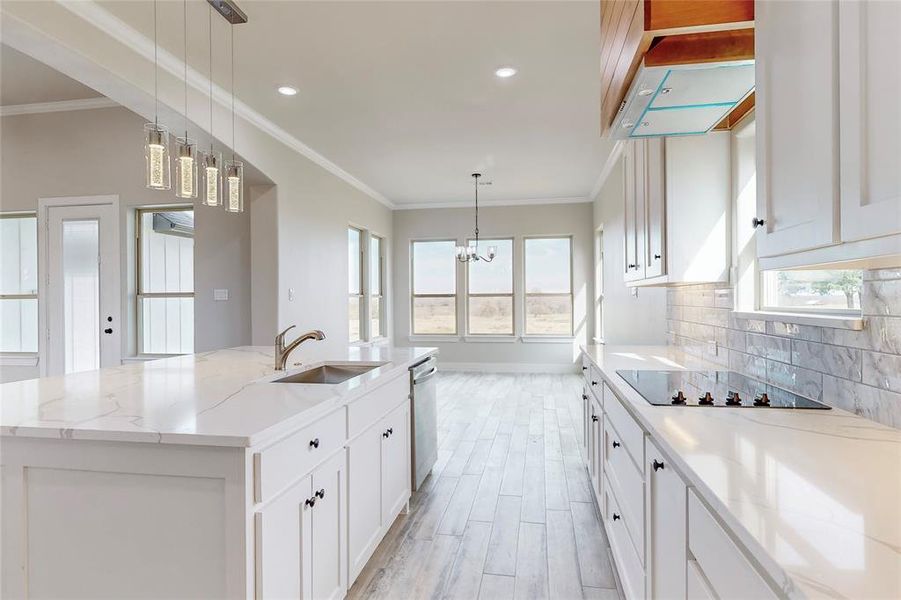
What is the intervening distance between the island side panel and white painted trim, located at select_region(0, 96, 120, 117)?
430cm

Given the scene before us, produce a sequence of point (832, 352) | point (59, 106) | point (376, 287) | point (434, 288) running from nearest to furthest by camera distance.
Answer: point (832, 352) → point (59, 106) → point (376, 287) → point (434, 288)

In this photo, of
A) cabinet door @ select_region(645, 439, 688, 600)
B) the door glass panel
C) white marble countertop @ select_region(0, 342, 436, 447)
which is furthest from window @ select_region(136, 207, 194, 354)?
cabinet door @ select_region(645, 439, 688, 600)

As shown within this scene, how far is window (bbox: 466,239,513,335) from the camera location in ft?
A: 25.8

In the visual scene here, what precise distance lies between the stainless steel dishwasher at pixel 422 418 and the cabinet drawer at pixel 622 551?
3.79 feet

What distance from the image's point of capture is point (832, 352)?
1.52 meters

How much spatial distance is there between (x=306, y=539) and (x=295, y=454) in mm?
322

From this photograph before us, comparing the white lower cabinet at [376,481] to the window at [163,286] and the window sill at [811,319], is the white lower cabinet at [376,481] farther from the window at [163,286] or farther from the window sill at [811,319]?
the window at [163,286]

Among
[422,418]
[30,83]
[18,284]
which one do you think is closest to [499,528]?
[422,418]

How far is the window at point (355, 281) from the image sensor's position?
668cm

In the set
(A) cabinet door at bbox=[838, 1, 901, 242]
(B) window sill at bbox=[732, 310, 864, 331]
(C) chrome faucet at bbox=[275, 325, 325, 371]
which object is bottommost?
(C) chrome faucet at bbox=[275, 325, 325, 371]

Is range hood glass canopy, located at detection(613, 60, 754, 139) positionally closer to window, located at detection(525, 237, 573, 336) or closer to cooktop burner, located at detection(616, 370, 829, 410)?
cooktop burner, located at detection(616, 370, 829, 410)

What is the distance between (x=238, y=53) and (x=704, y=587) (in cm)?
355

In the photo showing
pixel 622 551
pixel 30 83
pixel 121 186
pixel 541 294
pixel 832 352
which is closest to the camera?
pixel 832 352

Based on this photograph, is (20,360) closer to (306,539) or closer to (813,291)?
(306,539)
